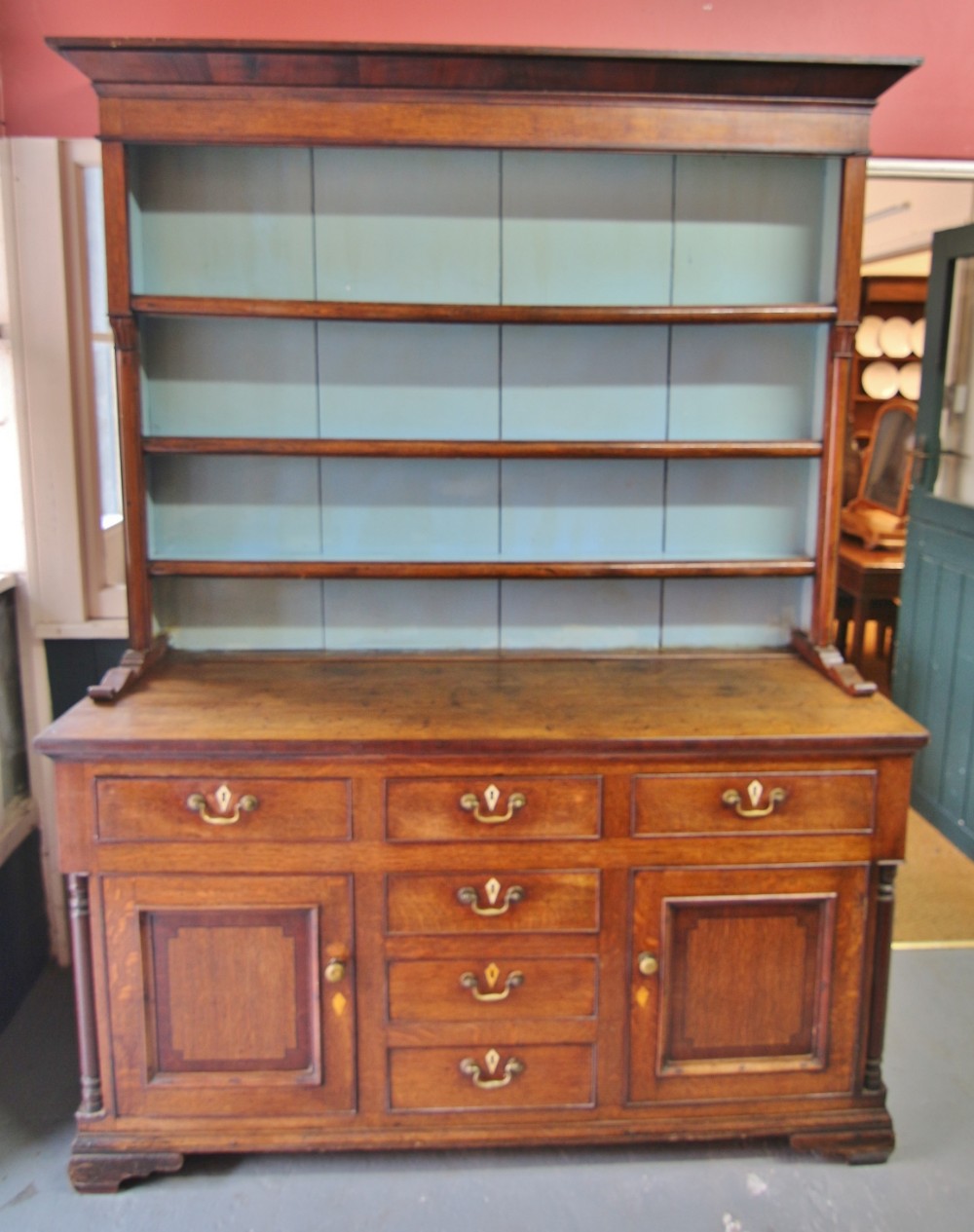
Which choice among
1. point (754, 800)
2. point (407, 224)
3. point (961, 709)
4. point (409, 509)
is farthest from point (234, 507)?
point (961, 709)

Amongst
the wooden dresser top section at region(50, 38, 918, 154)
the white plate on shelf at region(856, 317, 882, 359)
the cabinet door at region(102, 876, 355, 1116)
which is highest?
the wooden dresser top section at region(50, 38, 918, 154)

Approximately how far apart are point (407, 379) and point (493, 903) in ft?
3.77

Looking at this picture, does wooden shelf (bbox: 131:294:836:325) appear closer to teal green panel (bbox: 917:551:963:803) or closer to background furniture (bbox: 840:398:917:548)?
teal green panel (bbox: 917:551:963:803)

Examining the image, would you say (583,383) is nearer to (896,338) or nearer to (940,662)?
(940,662)

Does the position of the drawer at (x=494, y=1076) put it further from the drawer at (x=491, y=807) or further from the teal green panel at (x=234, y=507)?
the teal green panel at (x=234, y=507)

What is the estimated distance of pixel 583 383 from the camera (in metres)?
→ 2.42

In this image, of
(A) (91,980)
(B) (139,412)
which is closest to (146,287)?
(B) (139,412)

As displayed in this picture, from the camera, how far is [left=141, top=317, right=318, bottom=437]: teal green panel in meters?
2.36

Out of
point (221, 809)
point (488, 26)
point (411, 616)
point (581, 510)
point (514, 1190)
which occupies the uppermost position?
point (488, 26)

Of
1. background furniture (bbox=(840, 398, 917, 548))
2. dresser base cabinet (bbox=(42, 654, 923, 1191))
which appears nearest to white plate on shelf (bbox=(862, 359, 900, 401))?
background furniture (bbox=(840, 398, 917, 548))

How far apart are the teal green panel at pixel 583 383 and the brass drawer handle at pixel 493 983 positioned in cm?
114

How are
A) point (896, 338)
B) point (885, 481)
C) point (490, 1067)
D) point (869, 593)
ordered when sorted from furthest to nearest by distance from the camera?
point (896, 338)
point (885, 481)
point (869, 593)
point (490, 1067)

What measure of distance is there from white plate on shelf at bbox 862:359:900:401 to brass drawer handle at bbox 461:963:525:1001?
6.07 meters

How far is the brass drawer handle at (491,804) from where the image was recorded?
6.60 feet
